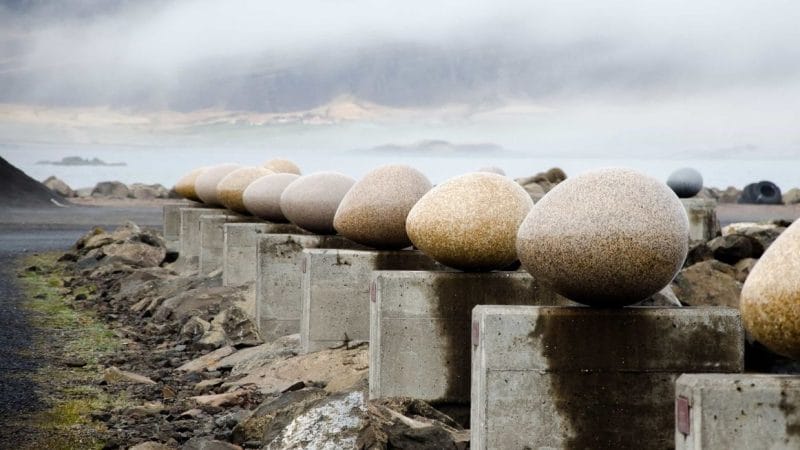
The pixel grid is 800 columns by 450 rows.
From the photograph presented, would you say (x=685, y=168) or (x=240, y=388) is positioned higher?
(x=685, y=168)

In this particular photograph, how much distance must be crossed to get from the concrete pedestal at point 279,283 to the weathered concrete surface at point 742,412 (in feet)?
31.4

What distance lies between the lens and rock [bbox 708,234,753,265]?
19484 mm

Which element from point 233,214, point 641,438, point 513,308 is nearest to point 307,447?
point 513,308

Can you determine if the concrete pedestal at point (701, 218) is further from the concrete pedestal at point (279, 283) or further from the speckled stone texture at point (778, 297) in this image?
the speckled stone texture at point (778, 297)

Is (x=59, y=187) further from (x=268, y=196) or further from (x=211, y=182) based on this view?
(x=268, y=196)

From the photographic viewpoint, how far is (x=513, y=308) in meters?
8.33

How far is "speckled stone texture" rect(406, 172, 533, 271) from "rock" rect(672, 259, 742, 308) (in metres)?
5.45

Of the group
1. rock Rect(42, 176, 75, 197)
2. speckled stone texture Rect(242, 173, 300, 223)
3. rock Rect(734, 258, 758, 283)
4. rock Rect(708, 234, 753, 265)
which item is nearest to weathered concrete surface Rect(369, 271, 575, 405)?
speckled stone texture Rect(242, 173, 300, 223)

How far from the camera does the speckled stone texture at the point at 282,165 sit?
27.2 m

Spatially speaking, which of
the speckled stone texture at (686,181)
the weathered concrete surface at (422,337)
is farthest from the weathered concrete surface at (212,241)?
the speckled stone texture at (686,181)

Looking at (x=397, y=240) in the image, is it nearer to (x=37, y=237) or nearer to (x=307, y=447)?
(x=307, y=447)

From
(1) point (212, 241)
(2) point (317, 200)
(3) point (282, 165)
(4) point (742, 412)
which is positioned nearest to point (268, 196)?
(1) point (212, 241)

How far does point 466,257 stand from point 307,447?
2.56m

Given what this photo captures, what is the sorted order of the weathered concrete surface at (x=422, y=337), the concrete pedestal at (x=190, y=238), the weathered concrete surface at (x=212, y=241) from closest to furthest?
the weathered concrete surface at (x=422, y=337) < the weathered concrete surface at (x=212, y=241) < the concrete pedestal at (x=190, y=238)
